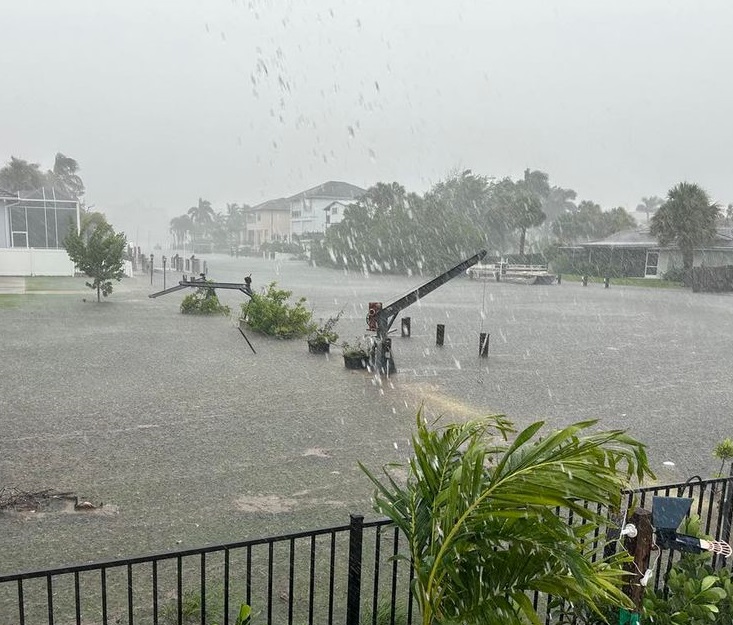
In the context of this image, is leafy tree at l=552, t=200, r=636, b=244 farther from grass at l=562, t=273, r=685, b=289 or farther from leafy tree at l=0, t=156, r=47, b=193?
leafy tree at l=0, t=156, r=47, b=193

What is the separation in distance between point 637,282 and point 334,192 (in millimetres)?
68871

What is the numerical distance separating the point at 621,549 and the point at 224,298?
93.4 ft

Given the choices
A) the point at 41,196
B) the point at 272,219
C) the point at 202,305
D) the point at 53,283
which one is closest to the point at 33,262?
the point at 41,196

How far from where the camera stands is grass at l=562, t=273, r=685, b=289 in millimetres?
41016

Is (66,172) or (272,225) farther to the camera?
(272,225)

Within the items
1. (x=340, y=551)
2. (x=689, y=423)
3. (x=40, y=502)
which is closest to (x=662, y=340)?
(x=689, y=423)

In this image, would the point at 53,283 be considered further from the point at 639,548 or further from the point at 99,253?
the point at 639,548

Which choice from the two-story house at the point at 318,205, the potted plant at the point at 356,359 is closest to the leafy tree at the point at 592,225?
the two-story house at the point at 318,205

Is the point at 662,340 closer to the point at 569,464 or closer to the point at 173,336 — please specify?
the point at 173,336

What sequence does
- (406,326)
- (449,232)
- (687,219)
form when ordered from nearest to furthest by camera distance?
(406,326) → (687,219) → (449,232)

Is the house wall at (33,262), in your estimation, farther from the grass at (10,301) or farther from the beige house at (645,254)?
the beige house at (645,254)

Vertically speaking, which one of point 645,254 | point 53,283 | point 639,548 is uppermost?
point 645,254

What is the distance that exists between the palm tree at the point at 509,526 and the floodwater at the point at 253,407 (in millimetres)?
3214

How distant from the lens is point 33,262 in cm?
3572
